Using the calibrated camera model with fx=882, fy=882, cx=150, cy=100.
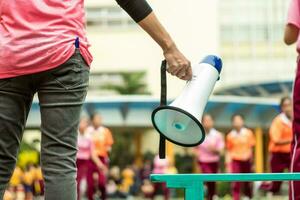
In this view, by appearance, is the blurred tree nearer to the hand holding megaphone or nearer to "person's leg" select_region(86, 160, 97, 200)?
"person's leg" select_region(86, 160, 97, 200)

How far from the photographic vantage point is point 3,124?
3.15 meters

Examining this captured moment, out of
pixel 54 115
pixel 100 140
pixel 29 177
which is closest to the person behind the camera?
pixel 54 115

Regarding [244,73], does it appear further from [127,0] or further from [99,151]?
[127,0]

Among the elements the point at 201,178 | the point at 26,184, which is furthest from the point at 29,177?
the point at 201,178

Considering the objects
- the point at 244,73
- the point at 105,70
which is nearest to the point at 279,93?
the point at 244,73

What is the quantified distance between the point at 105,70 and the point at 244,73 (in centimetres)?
686

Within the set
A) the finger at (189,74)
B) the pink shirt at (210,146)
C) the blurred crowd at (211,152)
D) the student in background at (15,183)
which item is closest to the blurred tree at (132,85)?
the student in background at (15,183)

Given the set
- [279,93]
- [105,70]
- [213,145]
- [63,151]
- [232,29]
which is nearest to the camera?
[63,151]

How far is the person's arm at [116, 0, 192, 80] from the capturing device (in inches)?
127

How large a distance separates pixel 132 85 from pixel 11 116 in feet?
118

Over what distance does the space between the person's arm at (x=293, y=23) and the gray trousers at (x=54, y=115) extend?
1.55 metres

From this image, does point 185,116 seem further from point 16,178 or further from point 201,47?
point 201,47

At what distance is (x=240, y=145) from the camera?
1487cm

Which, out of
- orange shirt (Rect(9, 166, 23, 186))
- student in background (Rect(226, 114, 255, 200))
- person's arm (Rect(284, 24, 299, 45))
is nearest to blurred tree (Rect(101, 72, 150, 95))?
orange shirt (Rect(9, 166, 23, 186))
